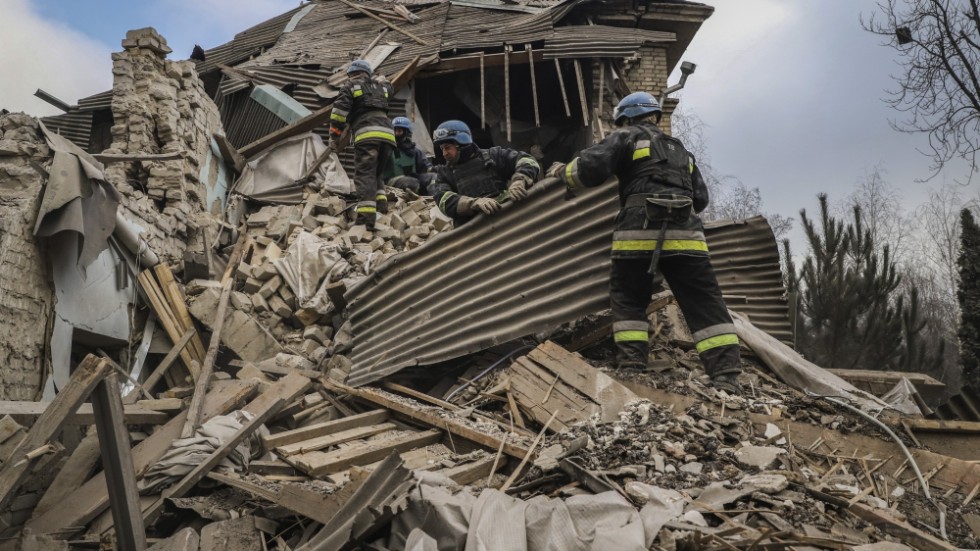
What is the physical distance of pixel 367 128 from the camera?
783 cm

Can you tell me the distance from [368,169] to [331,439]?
4.32 meters

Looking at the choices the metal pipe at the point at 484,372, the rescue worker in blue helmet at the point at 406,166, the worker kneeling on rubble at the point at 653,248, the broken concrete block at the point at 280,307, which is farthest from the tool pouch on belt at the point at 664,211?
the rescue worker in blue helmet at the point at 406,166

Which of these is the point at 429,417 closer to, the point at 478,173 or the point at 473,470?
the point at 473,470

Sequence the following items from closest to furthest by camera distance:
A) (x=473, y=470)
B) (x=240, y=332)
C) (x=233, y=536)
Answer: (x=233, y=536)
(x=473, y=470)
(x=240, y=332)

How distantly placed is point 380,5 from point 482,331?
11885 millimetres

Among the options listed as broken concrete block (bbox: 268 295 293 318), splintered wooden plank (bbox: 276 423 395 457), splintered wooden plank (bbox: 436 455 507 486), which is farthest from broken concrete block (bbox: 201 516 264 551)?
broken concrete block (bbox: 268 295 293 318)

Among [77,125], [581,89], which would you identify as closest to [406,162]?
[581,89]

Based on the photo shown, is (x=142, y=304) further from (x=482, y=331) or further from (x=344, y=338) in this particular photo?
(x=482, y=331)

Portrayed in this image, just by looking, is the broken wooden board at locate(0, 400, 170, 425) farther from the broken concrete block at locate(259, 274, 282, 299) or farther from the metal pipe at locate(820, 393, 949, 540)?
the metal pipe at locate(820, 393, 949, 540)

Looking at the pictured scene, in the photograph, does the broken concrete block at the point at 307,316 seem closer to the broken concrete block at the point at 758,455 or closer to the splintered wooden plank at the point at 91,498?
the splintered wooden plank at the point at 91,498

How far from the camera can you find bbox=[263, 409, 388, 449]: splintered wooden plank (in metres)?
4.07

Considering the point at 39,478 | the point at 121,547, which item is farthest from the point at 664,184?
the point at 39,478

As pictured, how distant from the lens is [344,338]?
19.2 feet

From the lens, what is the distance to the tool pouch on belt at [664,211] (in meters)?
4.04
